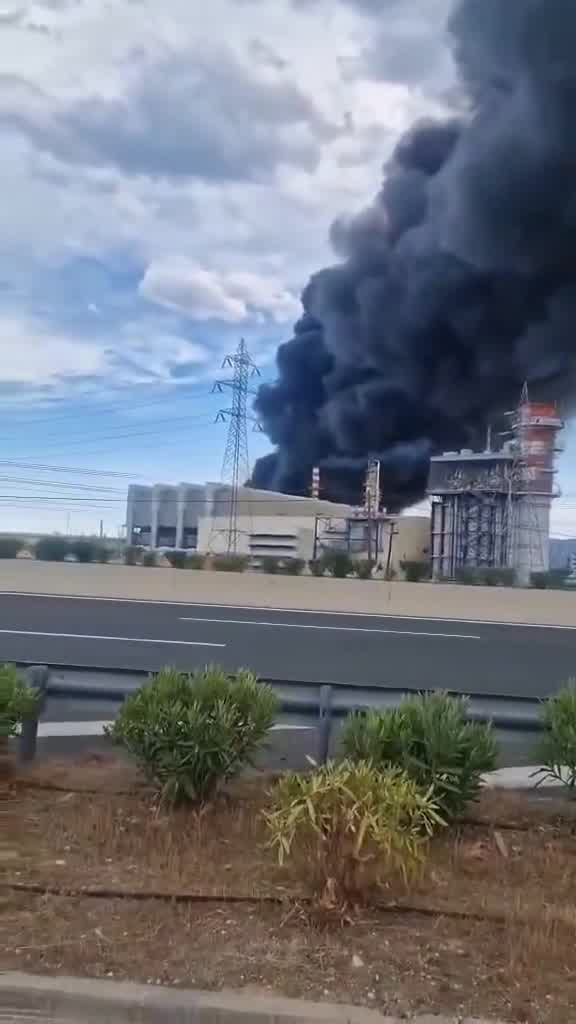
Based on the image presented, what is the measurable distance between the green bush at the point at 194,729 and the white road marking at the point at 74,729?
6.38 feet

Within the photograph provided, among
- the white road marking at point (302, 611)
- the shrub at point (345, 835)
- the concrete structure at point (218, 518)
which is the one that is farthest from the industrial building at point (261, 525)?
the shrub at point (345, 835)

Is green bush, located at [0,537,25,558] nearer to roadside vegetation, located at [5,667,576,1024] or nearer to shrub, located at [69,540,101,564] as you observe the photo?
shrub, located at [69,540,101,564]

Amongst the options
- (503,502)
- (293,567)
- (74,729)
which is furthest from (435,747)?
(503,502)

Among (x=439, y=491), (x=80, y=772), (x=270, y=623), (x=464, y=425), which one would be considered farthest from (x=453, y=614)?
(x=464, y=425)

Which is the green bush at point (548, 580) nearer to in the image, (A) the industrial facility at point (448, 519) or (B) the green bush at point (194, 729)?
(B) the green bush at point (194, 729)

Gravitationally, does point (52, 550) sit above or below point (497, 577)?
above

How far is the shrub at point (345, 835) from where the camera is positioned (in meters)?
3.56

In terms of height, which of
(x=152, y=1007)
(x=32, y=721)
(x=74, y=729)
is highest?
(x=32, y=721)

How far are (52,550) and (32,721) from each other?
2128cm

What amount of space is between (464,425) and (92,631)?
65.4m

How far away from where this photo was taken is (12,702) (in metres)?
4.95

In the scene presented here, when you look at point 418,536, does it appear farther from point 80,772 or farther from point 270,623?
point 80,772

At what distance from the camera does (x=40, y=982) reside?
10.2 feet

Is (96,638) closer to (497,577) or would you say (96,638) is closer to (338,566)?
(497,577)
